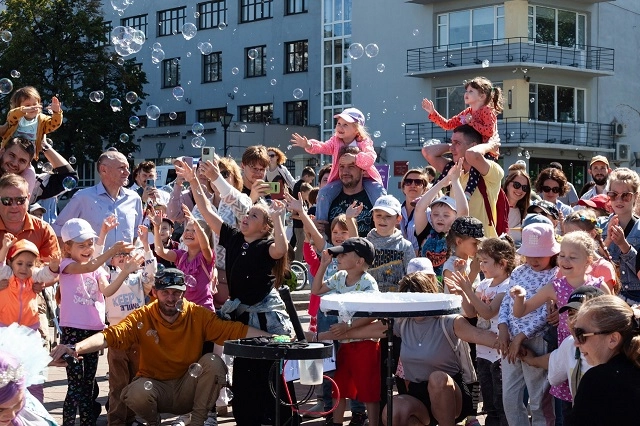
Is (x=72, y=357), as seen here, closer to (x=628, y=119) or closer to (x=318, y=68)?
(x=628, y=119)

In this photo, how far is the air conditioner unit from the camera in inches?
1483

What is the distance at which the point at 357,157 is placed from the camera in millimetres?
8281

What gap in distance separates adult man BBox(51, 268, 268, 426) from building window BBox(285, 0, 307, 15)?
40224 millimetres

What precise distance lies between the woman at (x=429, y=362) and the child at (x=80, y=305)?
5.39ft

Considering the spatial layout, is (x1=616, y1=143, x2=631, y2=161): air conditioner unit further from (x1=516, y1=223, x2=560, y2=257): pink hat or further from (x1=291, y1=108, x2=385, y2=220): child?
(x1=516, y1=223, x2=560, y2=257): pink hat

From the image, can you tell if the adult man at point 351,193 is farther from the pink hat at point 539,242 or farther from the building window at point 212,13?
the building window at point 212,13

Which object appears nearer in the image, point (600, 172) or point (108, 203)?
point (108, 203)

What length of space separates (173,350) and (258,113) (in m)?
41.1

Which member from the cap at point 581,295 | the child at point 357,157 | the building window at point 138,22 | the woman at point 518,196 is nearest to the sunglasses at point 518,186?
the woman at point 518,196

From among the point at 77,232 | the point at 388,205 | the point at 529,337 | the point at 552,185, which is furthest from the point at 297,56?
the point at 529,337

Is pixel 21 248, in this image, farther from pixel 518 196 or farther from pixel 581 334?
pixel 518 196

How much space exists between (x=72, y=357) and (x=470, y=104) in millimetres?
4145

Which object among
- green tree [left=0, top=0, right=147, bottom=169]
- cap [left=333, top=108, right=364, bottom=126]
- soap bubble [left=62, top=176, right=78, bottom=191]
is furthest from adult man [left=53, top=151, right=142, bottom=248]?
green tree [left=0, top=0, right=147, bottom=169]

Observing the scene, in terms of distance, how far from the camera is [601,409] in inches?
168
